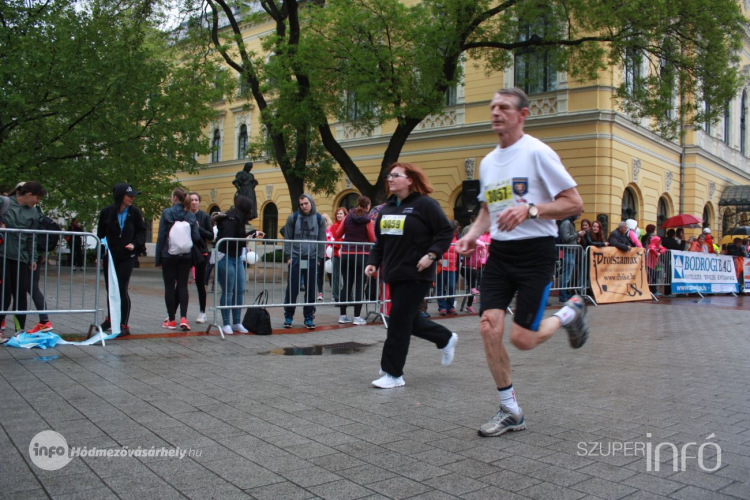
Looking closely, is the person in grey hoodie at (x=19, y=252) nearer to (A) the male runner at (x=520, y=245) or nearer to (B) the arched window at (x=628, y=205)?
(A) the male runner at (x=520, y=245)

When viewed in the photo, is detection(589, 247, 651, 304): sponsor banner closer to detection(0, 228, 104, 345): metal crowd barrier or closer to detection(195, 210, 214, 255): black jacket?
detection(195, 210, 214, 255): black jacket

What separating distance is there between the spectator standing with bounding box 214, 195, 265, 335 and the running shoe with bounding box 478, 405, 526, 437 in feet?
16.8

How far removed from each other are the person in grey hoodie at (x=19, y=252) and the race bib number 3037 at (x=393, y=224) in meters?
4.18

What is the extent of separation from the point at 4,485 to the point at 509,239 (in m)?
2.93

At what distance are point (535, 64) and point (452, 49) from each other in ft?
18.7

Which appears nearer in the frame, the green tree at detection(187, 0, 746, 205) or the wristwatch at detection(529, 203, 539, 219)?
the wristwatch at detection(529, 203, 539, 219)

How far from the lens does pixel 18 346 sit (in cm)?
671

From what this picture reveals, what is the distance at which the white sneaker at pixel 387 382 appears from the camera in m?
5.15

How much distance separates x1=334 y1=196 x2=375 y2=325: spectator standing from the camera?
31.6 feet

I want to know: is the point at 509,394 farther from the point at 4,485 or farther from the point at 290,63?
the point at 290,63

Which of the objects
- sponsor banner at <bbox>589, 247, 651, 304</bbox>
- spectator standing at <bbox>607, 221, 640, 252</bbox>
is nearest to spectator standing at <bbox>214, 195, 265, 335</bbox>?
sponsor banner at <bbox>589, 247, 651, 304</bbox>

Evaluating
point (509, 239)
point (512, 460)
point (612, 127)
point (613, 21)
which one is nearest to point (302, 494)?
point (512, 460)

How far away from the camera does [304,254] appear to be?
907 centimetres

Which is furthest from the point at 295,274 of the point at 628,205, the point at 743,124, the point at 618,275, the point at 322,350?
the point at 743,124
